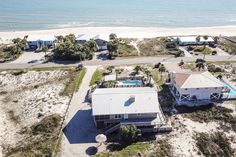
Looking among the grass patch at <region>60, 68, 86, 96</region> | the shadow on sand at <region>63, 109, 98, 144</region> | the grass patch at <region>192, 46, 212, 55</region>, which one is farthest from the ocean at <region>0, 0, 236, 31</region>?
the shadow on sand at <region>63, 109, 98, 144</region>

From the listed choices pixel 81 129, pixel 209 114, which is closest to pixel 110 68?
pixel 81 129

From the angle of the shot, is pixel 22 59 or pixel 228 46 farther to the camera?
pixel 228 46

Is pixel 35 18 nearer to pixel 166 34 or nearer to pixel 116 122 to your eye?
pixel 166 34

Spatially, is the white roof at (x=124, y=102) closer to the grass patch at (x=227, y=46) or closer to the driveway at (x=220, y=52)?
the driveway at (x=220, y=52)

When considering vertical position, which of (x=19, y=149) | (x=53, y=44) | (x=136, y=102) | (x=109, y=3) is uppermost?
(x=109, y=3)

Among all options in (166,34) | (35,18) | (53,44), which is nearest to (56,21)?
(35,18)

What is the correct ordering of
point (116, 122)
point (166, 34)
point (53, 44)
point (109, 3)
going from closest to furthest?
point (116, 122) < point (53, 44) < point (166, 34) < point (109, 3)

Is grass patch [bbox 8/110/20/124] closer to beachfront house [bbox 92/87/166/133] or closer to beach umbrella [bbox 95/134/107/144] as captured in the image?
beachfront house [bbox 92/87/166/133]

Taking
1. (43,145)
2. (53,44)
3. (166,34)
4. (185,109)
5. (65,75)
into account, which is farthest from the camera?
(166,34)
